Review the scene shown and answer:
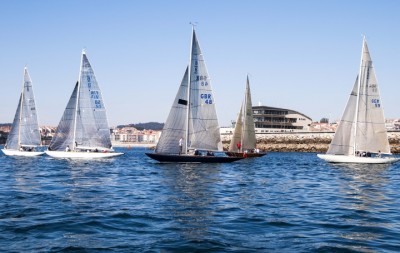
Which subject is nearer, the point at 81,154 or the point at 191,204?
the point at 191,204

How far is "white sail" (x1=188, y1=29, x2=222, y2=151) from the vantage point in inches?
1788

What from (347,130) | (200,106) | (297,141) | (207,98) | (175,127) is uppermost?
(207,98)

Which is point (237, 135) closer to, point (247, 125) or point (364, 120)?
point (247, 125)

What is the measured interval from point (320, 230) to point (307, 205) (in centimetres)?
543

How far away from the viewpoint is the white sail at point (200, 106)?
4541 centimetres

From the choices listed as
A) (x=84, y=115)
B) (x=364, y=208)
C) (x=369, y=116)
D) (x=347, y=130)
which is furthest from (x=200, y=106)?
(x=364, y=208)

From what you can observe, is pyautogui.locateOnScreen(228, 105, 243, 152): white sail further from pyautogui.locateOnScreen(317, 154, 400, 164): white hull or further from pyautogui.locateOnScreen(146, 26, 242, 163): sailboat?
pyautogui.locateOnScreen(146, 26, 242, 163): sailboat

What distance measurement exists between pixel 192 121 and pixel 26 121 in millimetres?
28962

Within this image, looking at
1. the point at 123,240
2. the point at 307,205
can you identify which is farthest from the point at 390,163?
the point at 123,240

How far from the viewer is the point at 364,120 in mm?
51469

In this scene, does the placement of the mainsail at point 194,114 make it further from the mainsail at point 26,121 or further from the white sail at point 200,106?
the mainsail at point 26,121

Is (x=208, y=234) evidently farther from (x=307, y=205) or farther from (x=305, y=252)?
(x=307, y=205)

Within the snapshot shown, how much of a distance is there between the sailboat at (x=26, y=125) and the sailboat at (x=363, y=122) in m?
39.8

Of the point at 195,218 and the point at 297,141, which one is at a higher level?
the point at 297,141
